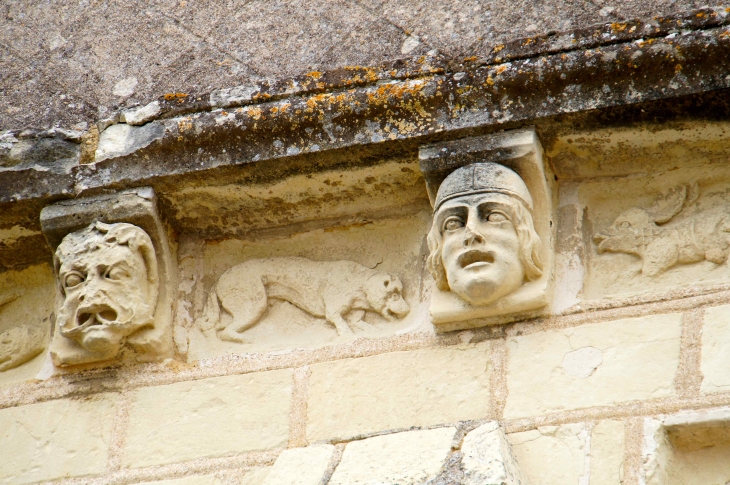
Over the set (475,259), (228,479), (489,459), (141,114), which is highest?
(141,114)

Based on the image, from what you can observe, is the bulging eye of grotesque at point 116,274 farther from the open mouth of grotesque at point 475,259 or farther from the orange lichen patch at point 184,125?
the open mouth of grotesque at point 475,259

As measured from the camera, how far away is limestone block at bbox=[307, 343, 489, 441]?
3117 mm

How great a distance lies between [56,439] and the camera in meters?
3.42

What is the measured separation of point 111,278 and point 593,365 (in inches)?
55.4

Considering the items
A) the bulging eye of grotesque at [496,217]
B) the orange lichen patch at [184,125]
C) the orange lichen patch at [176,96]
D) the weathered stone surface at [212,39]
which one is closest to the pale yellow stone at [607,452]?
the bulging eye of grotesque at [496,217]

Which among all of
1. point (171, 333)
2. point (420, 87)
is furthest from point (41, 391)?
point (420, 87)

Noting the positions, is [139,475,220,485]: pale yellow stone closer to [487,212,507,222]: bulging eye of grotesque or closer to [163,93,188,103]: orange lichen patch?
[487,212,507,222]: bulging eye of grotesque

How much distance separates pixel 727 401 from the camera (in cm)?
285

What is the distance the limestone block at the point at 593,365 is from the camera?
9.73 feet

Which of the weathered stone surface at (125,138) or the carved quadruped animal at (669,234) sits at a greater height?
the weathered stone surface at (125,138)

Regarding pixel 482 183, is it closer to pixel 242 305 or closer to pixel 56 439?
pixel 242 305

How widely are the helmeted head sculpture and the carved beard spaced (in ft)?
2.93

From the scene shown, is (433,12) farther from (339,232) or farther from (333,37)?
(339,232)

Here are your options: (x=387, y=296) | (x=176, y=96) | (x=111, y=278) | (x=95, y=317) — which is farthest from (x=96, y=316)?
(x=387, y=296)
